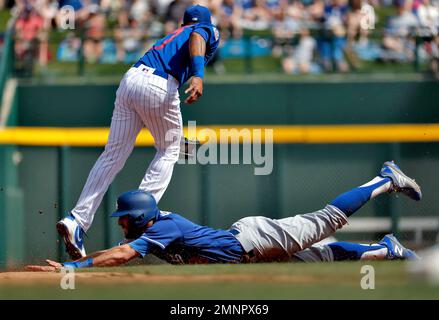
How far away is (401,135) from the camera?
9.85 metres

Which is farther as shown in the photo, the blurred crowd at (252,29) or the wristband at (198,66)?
the blurred crowd at (252,29)

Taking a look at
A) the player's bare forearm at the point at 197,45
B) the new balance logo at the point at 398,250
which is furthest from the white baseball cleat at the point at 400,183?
the player's bare forearm at the point at 197,45

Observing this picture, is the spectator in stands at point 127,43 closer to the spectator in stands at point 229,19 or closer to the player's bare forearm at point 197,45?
the spectator in stands at point 229,19

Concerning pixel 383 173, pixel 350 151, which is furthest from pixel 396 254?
pixel 350 151

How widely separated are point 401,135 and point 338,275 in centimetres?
404

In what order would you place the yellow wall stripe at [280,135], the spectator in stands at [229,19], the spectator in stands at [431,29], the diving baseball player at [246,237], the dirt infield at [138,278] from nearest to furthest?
1. the dirt infield at [138,278]
2. the diving baseball player at [246,237]
3. the yellow wall stripe at [280,135]
4. the spectator in stands at [431,29]
5. the spectator in stands at [229,19]

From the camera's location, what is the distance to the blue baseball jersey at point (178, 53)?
7.01 meters

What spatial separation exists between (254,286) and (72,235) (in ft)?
5.40

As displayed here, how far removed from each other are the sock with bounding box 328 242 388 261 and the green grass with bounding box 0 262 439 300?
707mm

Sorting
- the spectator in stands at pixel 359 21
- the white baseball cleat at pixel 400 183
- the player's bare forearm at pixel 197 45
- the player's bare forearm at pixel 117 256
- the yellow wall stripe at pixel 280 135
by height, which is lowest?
the player's bare forearm at pixel 117 256

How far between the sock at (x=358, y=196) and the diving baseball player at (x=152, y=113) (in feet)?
4.02

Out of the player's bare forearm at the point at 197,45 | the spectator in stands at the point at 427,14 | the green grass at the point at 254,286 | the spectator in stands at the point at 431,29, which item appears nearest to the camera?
the green grass at the point at 254,286
